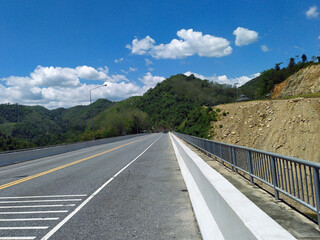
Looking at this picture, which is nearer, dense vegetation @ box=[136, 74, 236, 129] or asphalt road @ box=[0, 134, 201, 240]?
asphalt road @ box=[0, 134, 201, 240]

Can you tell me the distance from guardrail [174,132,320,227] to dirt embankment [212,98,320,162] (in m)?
24.9

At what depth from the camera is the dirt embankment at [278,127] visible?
32406mm

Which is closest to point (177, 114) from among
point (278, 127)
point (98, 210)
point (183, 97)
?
point (183, 97)

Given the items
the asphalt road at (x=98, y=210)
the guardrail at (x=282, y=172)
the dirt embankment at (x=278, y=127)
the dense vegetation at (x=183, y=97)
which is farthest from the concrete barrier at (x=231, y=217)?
the dense vegetation at (x=183, y=97)

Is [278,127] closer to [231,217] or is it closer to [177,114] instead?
[231,217]

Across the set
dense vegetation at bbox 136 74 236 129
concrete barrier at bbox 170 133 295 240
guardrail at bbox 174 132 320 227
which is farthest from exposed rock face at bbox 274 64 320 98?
concrete barrier at bbox 170 133 295 240

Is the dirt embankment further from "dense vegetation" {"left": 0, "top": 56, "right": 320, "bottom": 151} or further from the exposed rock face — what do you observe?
the exposed rock face

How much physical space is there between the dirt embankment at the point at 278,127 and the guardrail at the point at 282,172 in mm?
24900

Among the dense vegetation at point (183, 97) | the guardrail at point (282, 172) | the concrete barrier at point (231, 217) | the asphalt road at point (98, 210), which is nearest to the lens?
the concrete barrier at point (231, 217)

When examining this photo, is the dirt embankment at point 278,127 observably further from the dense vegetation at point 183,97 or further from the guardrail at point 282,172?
the dense vegetation at point 183,97

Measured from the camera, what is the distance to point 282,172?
5.01 m

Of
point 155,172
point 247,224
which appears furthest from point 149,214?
point 155,172

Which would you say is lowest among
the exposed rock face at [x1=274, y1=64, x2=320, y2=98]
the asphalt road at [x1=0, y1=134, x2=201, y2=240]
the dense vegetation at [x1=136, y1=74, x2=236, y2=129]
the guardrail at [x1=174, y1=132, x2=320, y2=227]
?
the asphalt road at [x1=0, y1=134, x2=201, y2=240]

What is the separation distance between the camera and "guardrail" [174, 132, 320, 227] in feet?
12.3
